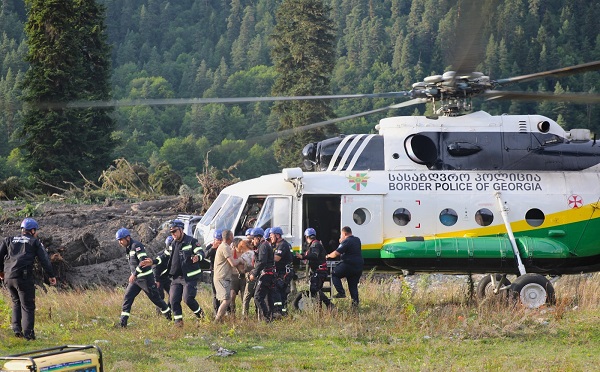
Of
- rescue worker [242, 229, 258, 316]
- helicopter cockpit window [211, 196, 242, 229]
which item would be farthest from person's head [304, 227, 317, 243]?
helicopter cockpit window [211, 196, 242, 229]

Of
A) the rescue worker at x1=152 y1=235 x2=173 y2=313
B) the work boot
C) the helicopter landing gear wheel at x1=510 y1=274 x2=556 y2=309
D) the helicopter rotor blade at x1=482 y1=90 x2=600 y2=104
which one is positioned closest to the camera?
the work boot

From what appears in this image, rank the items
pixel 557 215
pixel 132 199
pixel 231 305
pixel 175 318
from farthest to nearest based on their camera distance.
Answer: pixel 132 199
pixel 557 215
pixel 231 305
pixel 175 318

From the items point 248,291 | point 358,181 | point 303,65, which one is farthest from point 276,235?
point 303,65

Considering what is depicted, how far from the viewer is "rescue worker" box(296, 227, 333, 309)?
16.1 m

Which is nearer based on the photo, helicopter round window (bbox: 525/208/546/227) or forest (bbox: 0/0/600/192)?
helicopter round window (bbox: 525/208/546/227)

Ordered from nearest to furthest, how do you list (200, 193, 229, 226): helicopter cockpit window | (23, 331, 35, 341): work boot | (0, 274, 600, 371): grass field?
(0, 274, 600, 371): grass field < (23, 331, 35, 341): work boot < (200, 193, 229, 226): helicopter cockpit window

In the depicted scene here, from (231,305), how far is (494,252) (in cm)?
474

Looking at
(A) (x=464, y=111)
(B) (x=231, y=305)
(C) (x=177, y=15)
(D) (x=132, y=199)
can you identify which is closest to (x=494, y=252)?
(A) (x=464, y=111)

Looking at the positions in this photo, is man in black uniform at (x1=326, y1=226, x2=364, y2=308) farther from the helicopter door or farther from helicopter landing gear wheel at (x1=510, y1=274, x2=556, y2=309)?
helicopter landing gear wheel at (x1=510, y1=274, x2=556, y2=309)

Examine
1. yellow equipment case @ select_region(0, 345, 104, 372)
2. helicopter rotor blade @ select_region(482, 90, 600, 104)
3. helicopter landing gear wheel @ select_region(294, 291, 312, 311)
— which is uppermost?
helicopter rotor blade @ select_region(482, 90, 600, 104)

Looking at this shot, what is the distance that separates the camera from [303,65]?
167ft

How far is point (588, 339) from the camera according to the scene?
1373 centimetres

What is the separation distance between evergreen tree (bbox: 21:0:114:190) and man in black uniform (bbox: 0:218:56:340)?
90.2ft

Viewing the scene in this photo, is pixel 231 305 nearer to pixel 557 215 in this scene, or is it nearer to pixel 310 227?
pixel 310 227
